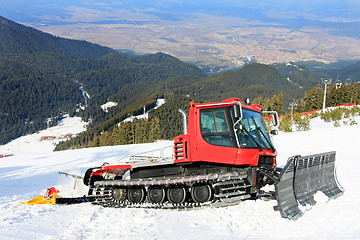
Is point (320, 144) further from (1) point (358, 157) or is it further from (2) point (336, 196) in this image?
(2) point (336, 196)

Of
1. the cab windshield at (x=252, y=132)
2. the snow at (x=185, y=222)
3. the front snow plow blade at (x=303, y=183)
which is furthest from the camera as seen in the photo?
the cab windshield at (x=252, y=132)

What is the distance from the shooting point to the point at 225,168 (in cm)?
802

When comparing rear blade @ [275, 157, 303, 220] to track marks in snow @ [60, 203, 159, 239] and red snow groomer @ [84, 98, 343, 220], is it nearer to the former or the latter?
red snow groomer @ [84, 98, 343, 220]

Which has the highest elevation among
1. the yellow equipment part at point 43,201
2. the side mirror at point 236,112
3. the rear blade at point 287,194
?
the side mirror at point 236,112

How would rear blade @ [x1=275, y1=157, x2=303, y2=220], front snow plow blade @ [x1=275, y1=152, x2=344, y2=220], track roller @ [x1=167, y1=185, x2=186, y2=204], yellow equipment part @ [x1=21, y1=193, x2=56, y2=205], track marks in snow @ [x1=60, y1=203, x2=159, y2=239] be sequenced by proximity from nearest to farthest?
track marks in snow @ [x1=60, y1=203, x2=159, y2=239] < rear blade @ [x1=275, y1=157, x2=303, y2=220] < front snow plow blade @ [x1=275, y1=152, x2=344, y2=220] < track roller @ [x1=167, y1=185, x2=186, y2=204] < yellow equipment part @ [x1=21, y1=193, x2=56, y2=205]

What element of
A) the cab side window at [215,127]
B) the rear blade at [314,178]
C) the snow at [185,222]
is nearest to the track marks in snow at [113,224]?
the snow at [185,222]

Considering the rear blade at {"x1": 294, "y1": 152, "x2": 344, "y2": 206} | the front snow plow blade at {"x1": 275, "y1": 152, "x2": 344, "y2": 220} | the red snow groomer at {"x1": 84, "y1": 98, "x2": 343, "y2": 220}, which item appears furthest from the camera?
the red snow groomer at {"x1": 84, "y1": 98, "x2": 343, "y2": 220}

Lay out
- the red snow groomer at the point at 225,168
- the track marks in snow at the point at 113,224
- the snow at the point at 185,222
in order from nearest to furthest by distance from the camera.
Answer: the snow at the point at 185,222 < the track marks in snow at the point at 113,224 < the red snow groomer at the point at 225,168

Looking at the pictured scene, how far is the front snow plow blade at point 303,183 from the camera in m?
6.48

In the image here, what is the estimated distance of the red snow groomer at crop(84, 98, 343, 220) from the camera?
725 centimetres

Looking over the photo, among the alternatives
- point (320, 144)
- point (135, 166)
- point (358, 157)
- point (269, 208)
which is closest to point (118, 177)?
point (135, 166)

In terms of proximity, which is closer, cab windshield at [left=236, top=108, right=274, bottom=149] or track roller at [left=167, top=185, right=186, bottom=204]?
cab windshield at [left=236, top=108, right=274, bottom=149]

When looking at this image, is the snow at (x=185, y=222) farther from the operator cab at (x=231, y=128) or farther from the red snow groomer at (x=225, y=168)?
the operator cab at (x=231, y=128)

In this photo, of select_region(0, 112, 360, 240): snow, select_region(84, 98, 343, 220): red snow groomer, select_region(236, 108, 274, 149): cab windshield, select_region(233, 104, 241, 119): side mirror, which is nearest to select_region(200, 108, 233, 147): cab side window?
select_region(84, 98, 343, 220): red snow groomer
